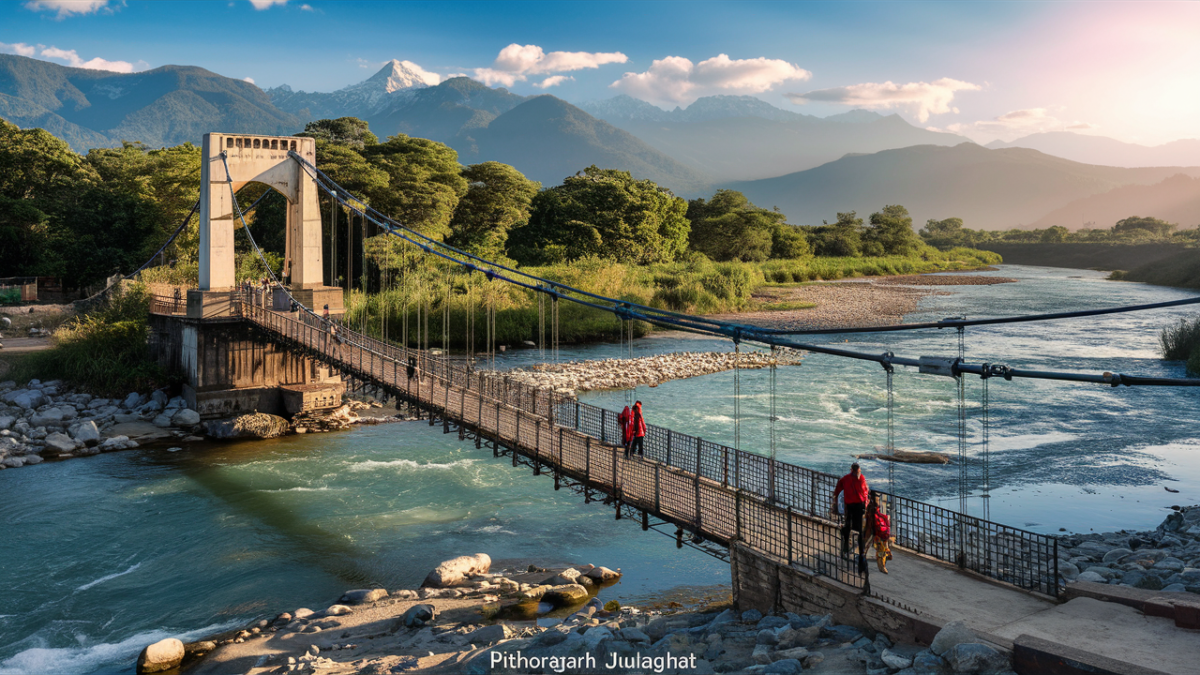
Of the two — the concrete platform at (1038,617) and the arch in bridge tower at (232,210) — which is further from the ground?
the arch in bridge tower at (232,210)

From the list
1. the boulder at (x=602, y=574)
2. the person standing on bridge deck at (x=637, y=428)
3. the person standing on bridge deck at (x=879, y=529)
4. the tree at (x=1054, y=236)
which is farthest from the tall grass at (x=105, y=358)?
the tree at (x=1054, y=236)

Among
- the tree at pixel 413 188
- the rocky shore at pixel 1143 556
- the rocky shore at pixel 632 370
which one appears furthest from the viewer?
the tree at pixel 413 188

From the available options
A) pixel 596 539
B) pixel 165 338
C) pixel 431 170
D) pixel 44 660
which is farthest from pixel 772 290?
pixel 44 660

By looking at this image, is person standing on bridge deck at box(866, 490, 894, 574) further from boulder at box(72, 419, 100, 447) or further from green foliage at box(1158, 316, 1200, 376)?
A: green foliage at box(1158, 316, 1200, 376)

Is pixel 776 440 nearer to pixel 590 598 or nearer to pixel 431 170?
pixel 590 598

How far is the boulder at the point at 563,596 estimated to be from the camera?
8586 mm

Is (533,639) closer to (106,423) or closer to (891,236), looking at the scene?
(106,423)

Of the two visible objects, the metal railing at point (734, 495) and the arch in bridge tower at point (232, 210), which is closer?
the metal railing at point (734, 495)

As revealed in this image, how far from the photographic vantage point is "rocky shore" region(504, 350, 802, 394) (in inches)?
808

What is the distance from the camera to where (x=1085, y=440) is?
15.0m

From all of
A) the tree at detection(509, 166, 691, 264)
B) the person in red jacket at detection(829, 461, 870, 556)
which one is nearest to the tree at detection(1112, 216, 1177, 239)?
the tree at detection(509, 166, 691, 264)

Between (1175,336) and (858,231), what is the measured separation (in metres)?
51.1

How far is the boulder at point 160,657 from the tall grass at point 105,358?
1187 cm

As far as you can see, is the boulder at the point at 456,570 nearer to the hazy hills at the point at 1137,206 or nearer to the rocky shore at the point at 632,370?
the rocky shore at the point at 632,370
